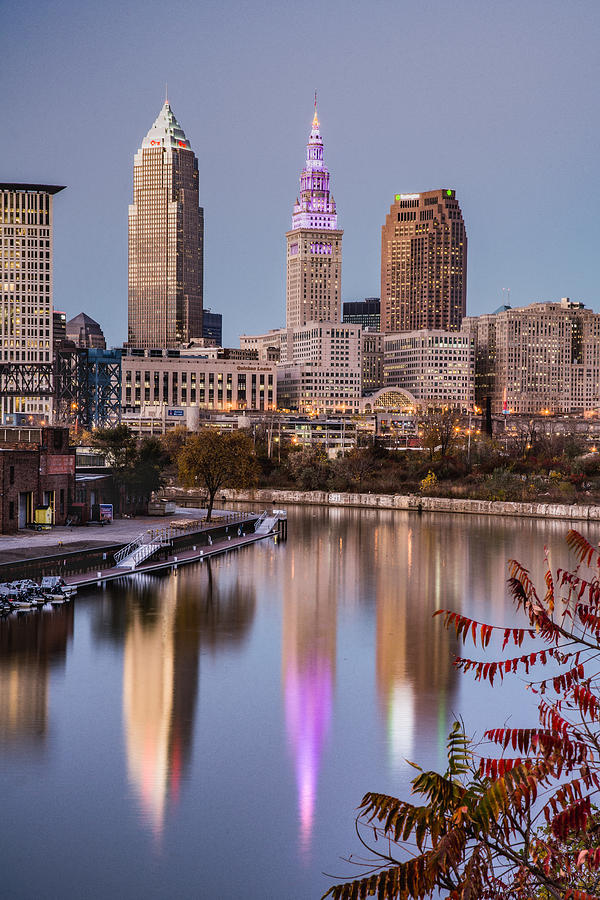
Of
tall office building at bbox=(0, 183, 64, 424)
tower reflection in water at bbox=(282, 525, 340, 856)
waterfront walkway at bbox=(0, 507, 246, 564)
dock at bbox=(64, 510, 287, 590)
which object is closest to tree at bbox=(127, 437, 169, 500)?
waterfront walkway at bbox=(0, 507, 246, 564)

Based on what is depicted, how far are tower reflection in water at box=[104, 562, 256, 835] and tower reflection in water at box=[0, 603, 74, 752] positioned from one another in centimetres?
216

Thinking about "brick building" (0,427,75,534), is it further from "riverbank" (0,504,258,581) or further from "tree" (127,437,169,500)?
"tree" (127,437,169,500)

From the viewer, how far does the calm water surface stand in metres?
18.5

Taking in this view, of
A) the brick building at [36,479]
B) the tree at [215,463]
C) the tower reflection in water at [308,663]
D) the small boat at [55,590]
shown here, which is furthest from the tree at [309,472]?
the small boat at [55,590]

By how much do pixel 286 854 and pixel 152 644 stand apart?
17205mm

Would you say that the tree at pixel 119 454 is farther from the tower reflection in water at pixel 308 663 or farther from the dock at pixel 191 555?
the tower reflection in water at pixel 308 663

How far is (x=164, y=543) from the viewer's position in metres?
55.8

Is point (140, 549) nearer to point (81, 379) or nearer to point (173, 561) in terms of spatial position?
point (173, 561)

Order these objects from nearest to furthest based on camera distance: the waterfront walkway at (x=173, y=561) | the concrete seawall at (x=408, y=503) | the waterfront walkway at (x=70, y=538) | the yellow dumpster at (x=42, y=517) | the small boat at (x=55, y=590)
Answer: the small boat at (x=55, y=590), the waterfront walkway at (x=173, y=561), the waterfront walkway at (x=70, y=538), the yellow dumpster at (x=42, y=517), the concrete seawall at (x=408, y=503)

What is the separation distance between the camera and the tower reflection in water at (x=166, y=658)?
22609mm

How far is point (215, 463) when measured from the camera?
7331 centimetres

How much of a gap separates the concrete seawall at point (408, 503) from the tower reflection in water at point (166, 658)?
4828 cm

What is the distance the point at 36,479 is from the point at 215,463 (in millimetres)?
18347

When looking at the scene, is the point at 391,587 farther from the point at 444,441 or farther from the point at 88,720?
the point at 444,441
